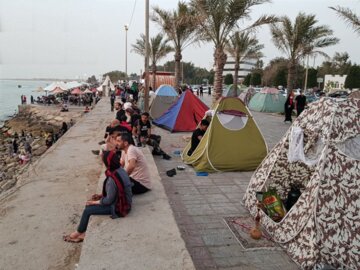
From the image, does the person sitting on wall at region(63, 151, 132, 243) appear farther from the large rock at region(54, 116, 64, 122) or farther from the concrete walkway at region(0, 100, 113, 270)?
the large rock at region(54, 116, 64, 122)

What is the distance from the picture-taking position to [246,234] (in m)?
4.52

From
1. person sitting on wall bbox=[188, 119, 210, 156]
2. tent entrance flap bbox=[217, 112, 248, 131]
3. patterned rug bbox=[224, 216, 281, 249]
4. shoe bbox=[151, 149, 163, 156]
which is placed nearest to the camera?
patterned rug bbox=[224, 216, 281, 249]

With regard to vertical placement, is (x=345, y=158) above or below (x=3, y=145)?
above

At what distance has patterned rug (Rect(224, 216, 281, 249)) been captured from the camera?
4.24 meters

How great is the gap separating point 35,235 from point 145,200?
1625 millimetres

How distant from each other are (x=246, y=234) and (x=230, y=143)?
10.9ft

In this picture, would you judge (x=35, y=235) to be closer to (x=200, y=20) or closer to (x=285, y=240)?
(x=285, y=240)

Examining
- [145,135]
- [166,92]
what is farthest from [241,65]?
[145,135]

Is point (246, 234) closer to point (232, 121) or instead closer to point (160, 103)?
point (232, 121)

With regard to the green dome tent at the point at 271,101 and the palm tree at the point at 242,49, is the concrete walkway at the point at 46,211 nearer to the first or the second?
the green dome tent at the point at 271,101

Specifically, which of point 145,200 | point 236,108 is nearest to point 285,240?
point 145,200

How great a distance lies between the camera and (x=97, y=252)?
11.1ft

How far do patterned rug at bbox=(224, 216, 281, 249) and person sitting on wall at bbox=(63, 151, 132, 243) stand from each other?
152 centimetres

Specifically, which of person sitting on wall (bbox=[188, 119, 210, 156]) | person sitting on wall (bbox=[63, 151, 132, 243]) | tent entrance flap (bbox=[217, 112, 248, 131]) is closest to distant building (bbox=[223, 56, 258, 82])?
person sitting on wall (bbox=[188, 119, 210, 156])
